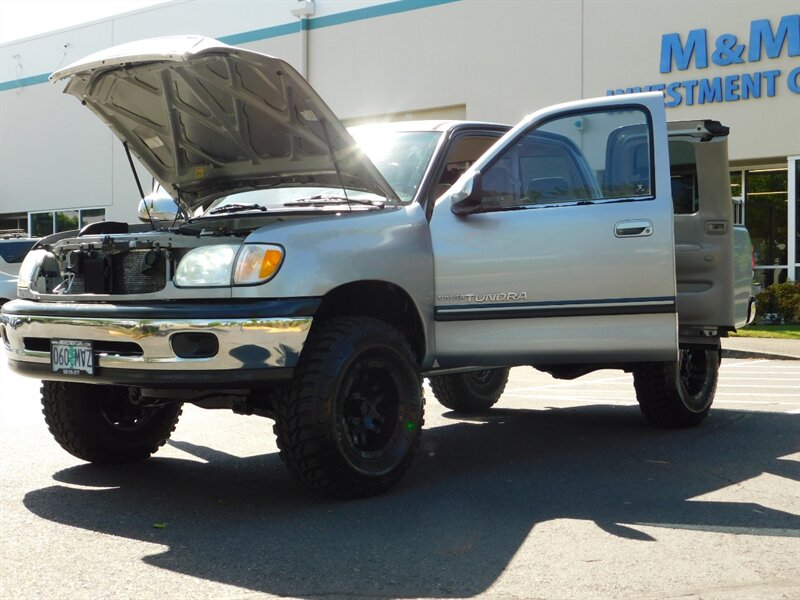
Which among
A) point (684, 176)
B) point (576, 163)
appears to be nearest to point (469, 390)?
point (684, 176)

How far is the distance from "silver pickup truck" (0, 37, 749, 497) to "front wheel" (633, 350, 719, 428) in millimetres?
447

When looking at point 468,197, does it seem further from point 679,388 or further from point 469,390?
point 469,390

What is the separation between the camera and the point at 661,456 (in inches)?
248

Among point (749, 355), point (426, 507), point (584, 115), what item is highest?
point (584, 115)

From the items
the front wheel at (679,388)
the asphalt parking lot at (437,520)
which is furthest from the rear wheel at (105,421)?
the front wheel at (679,388)

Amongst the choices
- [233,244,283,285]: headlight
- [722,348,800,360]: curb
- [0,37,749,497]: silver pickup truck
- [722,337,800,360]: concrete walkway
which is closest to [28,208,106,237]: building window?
[722,337,800,360]: concrete walkway

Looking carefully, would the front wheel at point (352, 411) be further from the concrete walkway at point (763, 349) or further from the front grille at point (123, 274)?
the concrete walkway at point (763, 349)

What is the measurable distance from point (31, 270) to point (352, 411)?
182 cm

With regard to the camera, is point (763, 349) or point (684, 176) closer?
point (684, 176)

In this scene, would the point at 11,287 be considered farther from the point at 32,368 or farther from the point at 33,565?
the point at 33,565

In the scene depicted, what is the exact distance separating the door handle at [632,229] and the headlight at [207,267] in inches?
83.6

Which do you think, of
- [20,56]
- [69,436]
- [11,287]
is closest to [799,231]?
[11,287]

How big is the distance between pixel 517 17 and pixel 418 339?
1801cm

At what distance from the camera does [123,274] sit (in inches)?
197
